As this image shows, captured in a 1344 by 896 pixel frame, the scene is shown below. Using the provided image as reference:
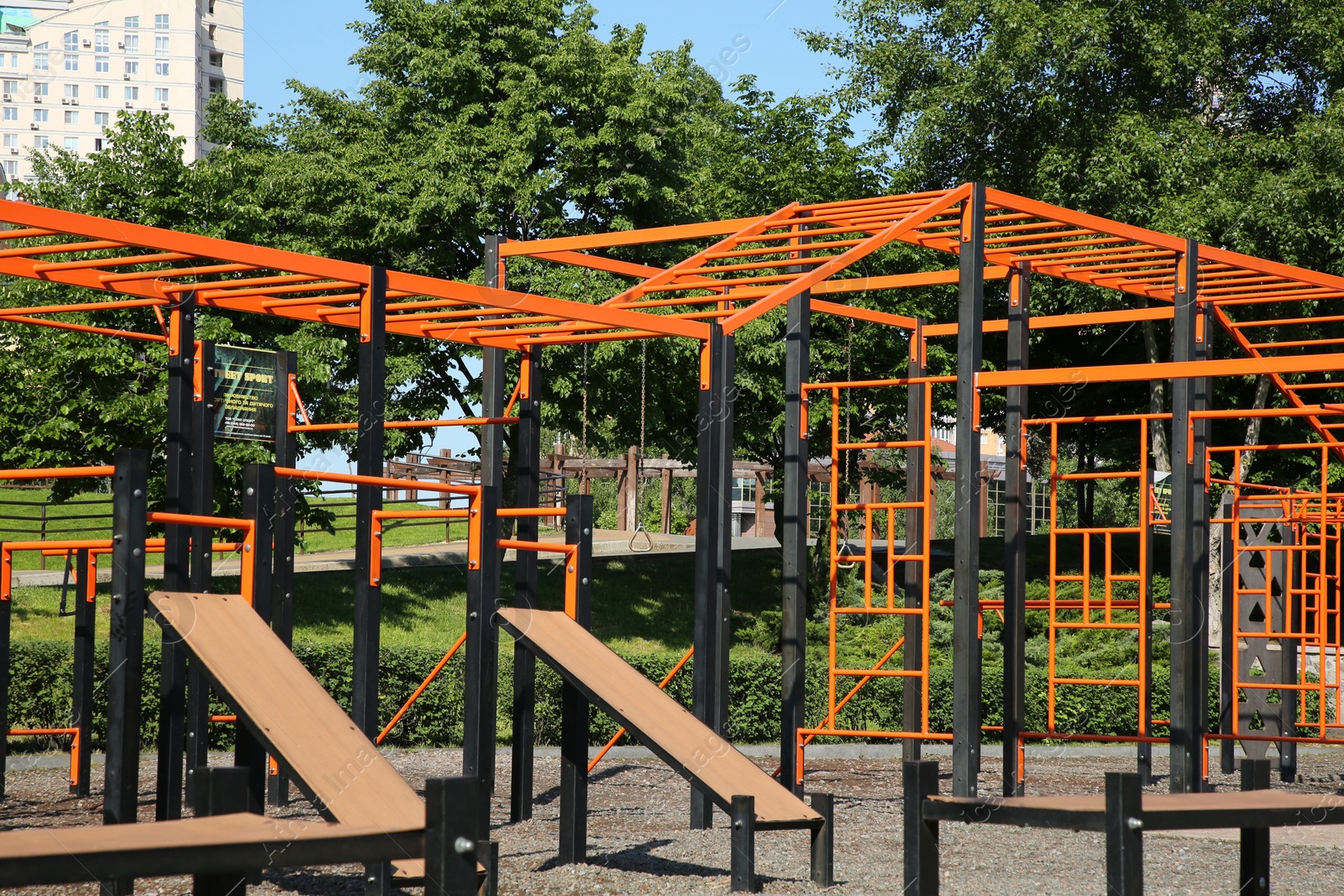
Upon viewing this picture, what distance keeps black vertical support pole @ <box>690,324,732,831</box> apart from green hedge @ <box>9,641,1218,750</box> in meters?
3.46

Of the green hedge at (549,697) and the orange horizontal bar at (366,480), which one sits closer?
the orange horizontal bar at (366,480)

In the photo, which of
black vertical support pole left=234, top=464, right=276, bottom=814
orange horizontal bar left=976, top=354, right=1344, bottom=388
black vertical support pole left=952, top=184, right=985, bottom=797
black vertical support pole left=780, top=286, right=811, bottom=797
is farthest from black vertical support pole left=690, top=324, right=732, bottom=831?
black vertical support pole left=234, top=464, right=276, bottom=814

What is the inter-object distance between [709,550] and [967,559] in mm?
1590

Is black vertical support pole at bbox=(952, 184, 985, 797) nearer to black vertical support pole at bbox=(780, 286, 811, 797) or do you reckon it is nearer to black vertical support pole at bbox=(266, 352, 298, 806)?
black vertical support pole at bbox=(780, 286, 811, 797)

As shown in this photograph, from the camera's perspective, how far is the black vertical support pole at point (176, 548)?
22.0 feet

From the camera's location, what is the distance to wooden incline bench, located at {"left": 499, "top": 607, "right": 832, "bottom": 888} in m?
6.54

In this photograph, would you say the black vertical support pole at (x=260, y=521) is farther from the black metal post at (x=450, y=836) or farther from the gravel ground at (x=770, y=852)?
the black metal post at (x=450, y=836)

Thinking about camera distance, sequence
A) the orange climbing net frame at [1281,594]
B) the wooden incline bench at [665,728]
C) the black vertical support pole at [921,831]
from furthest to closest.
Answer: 1. the orange climbing net frame at [1281,594]
2. the wooden incline bench at [665,728]
3. the black vertical support pole at [921,831]

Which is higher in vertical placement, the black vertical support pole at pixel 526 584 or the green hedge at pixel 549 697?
the black vertical support pole at pixel 526 584

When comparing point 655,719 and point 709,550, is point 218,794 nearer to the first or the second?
point 655,719

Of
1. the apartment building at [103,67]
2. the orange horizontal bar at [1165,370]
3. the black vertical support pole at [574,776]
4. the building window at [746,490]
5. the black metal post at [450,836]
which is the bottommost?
the black vertical support pole at [574,776]

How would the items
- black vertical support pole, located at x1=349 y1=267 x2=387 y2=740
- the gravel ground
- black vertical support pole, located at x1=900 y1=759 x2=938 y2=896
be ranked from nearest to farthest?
1. black vertical support pole, located at x1=900 y1=759 x2=938 y2=896
2. the gravel ground
3. black vertical support pole, located at x1=349 y1=267 x2=387 y2=740

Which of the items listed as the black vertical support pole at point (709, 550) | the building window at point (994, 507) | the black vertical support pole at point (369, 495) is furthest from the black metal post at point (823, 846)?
the building window at point (994, 507)

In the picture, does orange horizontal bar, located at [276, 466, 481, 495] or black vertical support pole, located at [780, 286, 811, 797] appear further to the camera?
black vertical support pole, located at [780, 286, 811, 797]
